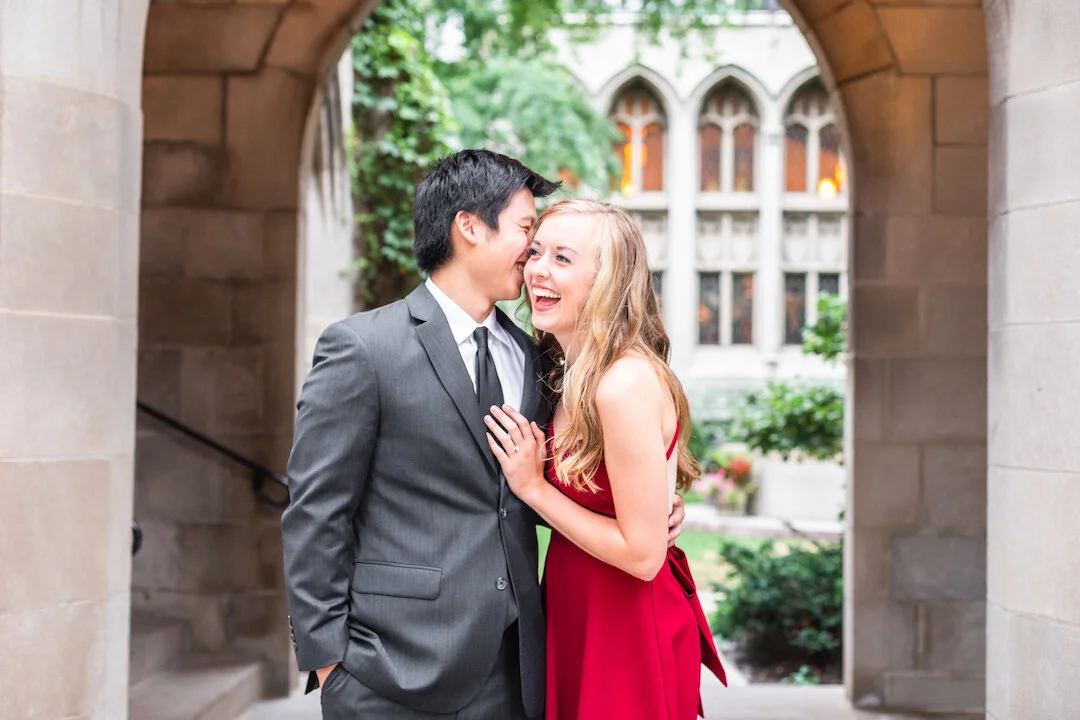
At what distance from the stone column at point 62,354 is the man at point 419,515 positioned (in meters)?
0.86

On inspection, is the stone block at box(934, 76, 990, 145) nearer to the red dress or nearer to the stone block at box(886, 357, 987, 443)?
the stone block at box(886, 357, 987, 443)

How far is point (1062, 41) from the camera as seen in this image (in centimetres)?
281

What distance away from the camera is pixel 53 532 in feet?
9.07

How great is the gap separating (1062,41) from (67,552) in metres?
2.89

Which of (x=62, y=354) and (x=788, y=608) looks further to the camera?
(x=788, y=608)

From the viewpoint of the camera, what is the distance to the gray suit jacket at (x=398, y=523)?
222 centimetres

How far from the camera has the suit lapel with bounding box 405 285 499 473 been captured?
2297 millimetres

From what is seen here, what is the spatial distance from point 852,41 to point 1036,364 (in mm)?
3055

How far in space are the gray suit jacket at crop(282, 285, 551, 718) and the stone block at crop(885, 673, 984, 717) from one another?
3644 mm

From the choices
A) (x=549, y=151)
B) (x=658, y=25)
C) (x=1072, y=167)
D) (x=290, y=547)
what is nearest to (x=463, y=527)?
(x=290, y=547)

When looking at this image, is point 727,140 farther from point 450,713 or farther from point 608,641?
point 450,713

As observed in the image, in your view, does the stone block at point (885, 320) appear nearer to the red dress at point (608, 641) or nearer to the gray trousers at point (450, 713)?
the red dress at point (608, 641)

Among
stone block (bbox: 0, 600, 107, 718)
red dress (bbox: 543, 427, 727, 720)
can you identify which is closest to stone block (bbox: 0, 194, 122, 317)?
stone block (bbox: 0, 600, 107, 718)

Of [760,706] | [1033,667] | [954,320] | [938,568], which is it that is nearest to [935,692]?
[938,568]
